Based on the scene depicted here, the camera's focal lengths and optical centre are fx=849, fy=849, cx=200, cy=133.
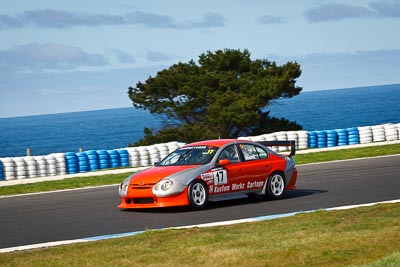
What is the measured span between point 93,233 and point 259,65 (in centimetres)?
4555

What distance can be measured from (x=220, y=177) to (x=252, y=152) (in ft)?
3.99

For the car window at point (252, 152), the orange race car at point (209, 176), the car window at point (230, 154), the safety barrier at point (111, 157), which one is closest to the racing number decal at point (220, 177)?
the orange race car at point (209, 176)

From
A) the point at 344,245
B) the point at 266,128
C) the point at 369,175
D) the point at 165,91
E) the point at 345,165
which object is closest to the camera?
the point at 344,245

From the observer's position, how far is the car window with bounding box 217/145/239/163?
16125 millimetres

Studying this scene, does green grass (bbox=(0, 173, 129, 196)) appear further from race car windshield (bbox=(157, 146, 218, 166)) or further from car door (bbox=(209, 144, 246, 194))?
car door (bbox=(209, 144, 246, 194))

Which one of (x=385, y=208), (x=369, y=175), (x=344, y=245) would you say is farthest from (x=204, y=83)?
(x=344, y=245)

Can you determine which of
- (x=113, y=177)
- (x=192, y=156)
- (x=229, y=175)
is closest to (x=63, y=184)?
(x=113, y=177)

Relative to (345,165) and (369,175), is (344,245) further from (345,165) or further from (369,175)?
(345,165)

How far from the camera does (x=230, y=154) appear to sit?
16250 mm

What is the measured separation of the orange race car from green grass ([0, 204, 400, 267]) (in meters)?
3.01

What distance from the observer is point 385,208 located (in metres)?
13.3

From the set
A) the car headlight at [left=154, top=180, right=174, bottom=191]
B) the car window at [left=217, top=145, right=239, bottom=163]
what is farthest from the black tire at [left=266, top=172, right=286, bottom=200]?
the car headlight at [left=154, top=180, right=174, bottom=191]

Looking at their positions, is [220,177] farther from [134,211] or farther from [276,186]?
[134,211]

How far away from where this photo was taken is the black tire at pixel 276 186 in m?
16.5
